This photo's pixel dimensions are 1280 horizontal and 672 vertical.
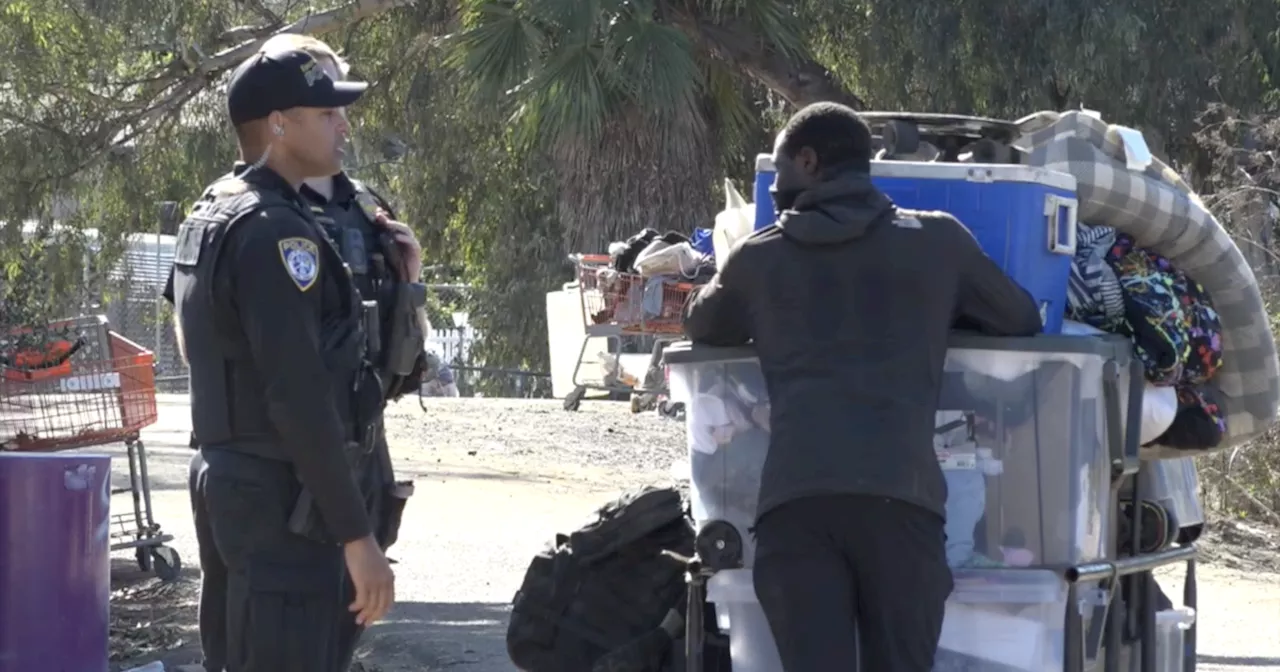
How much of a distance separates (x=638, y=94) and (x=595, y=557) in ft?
24.9

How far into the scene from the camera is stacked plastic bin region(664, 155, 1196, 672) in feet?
14.2

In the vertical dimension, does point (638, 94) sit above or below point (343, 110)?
above

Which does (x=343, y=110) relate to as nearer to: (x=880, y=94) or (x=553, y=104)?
(x=553, y=104)

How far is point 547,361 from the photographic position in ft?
76.3

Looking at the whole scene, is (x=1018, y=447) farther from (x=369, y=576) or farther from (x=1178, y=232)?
(x=369, y=576)

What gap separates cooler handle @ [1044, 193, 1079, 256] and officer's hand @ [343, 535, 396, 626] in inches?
71.1

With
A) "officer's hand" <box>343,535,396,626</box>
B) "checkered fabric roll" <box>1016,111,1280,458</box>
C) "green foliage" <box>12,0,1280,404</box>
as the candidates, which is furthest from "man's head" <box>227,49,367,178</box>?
"green foliage" <box>12,0,1280,404</box>

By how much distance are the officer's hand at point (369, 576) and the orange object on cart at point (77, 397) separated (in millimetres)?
4206

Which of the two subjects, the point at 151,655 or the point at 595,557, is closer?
the point at 595,557

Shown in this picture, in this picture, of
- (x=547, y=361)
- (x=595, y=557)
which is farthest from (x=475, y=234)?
(x=595, y=557)

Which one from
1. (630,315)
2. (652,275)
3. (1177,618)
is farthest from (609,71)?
(1177,618)

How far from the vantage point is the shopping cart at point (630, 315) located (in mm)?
13516

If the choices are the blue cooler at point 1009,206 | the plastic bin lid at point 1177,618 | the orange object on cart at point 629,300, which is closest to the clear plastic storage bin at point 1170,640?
the plastic bin lid at point 1177,618

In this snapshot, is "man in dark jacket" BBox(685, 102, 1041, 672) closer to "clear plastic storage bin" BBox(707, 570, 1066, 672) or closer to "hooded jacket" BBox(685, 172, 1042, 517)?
"hooded jacket" BBox(685, 172, 1042, 517)
